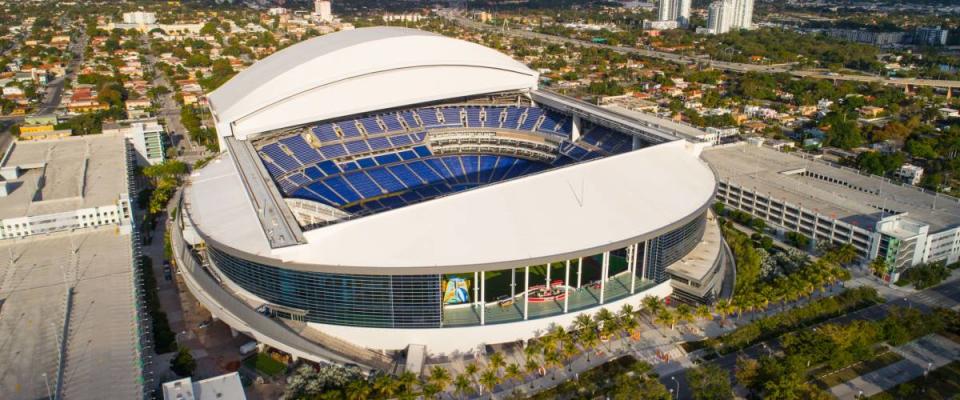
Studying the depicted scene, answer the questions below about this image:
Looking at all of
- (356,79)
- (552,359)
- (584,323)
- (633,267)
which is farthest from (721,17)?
(552,359)

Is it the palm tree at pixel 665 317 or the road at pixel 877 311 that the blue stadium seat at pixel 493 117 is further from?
the road at pixel 877 311

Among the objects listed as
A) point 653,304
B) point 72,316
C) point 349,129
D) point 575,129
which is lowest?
point 653,304

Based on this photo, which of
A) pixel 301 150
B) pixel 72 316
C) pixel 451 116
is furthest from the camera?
pixel 451 116

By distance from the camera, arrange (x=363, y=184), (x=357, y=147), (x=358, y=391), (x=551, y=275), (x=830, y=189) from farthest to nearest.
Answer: (x=357, y=147) < (x=830, y=189) < (x=363, y=184) < (x=551, y=275) < (x=358, y=391)

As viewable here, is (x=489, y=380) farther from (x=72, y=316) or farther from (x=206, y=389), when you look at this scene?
(x=72, y=316)

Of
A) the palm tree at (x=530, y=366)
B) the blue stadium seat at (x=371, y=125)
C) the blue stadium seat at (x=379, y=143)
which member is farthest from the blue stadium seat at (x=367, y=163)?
the palm tree at (x=530, y=366)

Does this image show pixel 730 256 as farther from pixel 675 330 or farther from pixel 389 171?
pixel 389 171

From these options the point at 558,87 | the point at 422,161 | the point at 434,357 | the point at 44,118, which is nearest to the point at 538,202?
the point at 434,357

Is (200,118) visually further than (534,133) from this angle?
Yes
